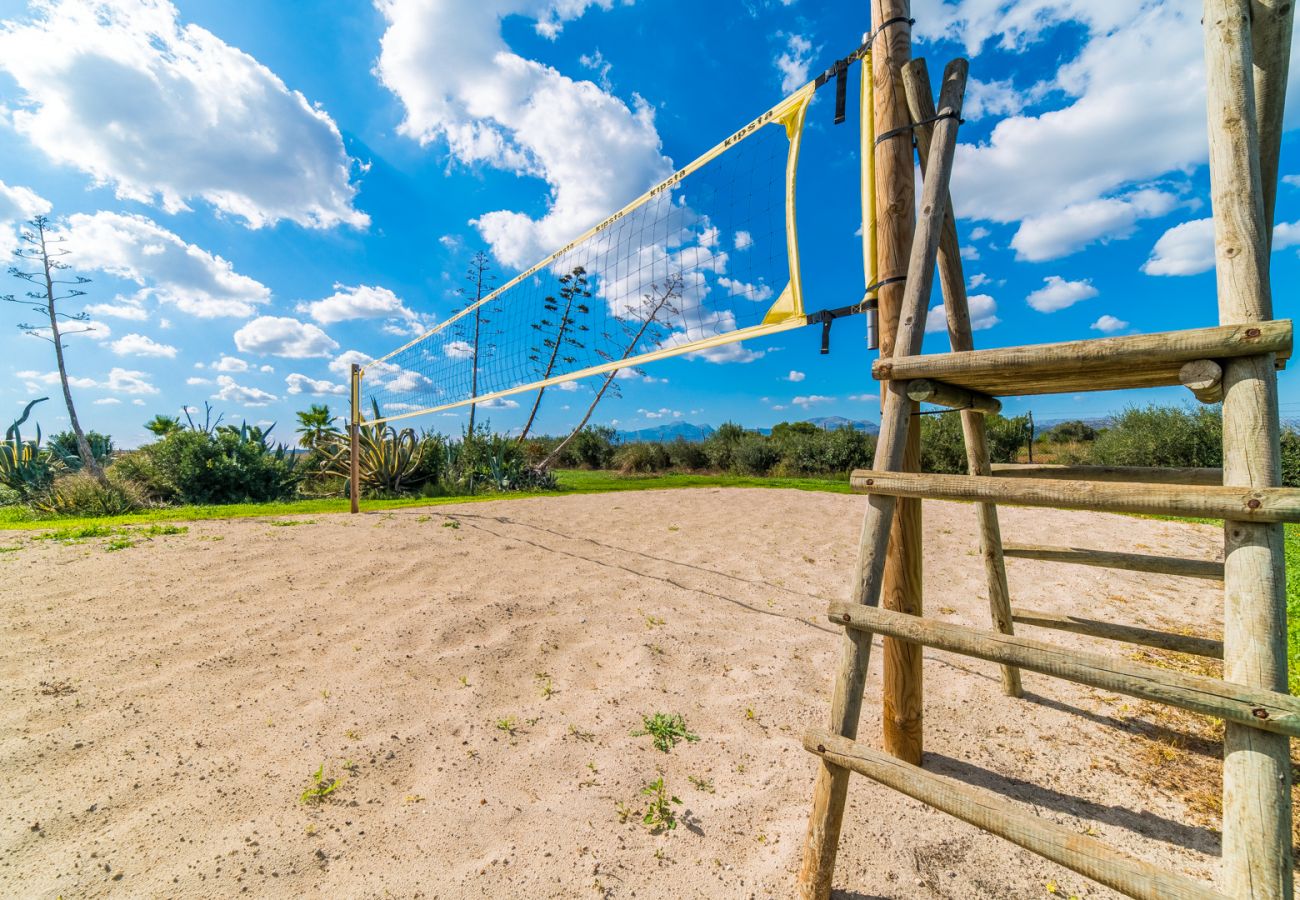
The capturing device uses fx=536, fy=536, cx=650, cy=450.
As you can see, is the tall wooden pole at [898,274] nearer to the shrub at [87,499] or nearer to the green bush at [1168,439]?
the green bush at [1168,439]

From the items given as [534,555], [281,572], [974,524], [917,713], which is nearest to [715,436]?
[974,524]

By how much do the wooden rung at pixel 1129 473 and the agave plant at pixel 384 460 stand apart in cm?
1062

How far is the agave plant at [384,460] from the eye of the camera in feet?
34.0

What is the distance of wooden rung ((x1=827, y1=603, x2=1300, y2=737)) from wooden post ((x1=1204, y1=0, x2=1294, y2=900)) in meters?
0.06

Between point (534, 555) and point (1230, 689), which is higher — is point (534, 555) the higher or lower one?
the lower one

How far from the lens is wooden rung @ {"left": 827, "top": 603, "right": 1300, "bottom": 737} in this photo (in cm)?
106

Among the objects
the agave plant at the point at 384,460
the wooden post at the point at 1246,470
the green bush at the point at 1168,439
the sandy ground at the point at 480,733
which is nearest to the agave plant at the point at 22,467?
the agave plant at the point at 384,460

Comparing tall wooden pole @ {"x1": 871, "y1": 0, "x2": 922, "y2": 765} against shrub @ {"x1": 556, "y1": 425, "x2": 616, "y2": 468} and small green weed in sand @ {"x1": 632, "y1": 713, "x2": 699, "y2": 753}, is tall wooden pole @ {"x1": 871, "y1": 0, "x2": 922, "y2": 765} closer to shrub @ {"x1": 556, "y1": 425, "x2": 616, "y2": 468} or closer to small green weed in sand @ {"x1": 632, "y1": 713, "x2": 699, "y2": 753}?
small green weed in sand @ {"x1": 632, "y1": 713, "x2": 699, "y2": 753}

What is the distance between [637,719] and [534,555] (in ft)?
8.31

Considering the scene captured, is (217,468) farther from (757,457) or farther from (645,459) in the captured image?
(757,457)

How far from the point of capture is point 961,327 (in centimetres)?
232

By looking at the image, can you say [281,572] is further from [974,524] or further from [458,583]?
[974,524]

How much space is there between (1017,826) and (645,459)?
16.1 meters

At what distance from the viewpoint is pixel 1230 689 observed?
1092 millimetres
